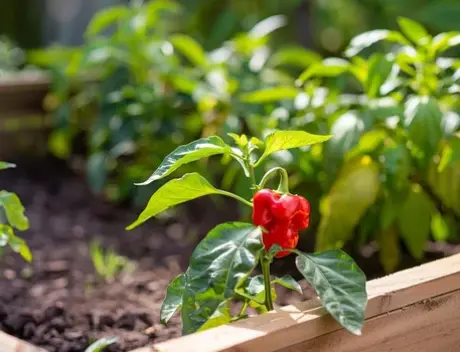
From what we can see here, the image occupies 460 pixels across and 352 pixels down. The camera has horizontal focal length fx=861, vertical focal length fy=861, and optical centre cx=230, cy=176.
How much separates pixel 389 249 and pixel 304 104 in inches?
16.1

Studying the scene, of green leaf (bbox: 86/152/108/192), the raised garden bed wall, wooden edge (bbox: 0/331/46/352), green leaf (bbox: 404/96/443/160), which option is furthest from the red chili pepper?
the raised garden bed wall

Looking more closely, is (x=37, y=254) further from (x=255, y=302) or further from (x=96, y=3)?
(x=96, y=3)

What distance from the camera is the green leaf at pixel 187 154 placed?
48.5 inches

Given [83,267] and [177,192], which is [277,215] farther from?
[83,267]

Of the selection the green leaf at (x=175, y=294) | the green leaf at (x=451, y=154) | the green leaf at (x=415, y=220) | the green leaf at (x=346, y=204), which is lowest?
the green leaf at (x=415, y=220)

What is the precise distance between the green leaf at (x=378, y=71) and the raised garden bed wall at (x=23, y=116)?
1782mm

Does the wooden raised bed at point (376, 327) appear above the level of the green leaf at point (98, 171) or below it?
above

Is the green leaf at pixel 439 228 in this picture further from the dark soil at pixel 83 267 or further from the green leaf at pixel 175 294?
the green leaf at pixel 175 294

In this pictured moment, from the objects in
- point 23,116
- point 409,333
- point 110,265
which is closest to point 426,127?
point 409,333

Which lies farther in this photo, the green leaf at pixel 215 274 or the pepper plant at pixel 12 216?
the pepper plant at pixel 12 216

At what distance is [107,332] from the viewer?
171cm

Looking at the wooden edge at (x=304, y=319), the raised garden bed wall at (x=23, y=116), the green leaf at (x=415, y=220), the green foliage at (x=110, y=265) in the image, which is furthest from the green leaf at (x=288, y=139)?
the raised garden bed wall at (x=23, y=116)

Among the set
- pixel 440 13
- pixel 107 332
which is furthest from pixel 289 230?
pixel 440 13

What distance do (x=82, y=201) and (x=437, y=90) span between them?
1.44 meters
